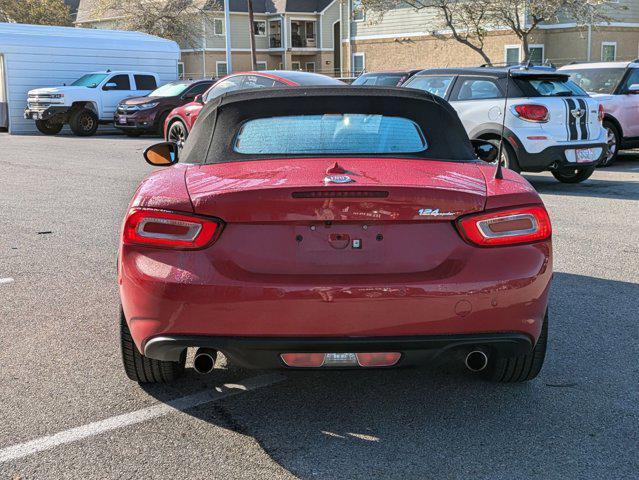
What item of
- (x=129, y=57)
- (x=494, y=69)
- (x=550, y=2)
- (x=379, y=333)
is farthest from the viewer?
(x=550, y=2)

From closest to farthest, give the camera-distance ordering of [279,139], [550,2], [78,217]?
[279,139] → [78,217] → [550,2]

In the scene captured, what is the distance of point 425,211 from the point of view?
3.44 meters

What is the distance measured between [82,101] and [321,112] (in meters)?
22.5

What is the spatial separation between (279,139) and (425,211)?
119 centimetres

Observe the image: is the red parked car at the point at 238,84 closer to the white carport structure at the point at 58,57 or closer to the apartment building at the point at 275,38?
the white carport structure at the point at 58,57

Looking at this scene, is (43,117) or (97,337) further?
(43,117)

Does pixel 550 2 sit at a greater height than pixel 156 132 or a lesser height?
greater

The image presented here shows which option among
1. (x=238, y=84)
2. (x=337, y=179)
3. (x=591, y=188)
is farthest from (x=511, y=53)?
(x=337, y=179)

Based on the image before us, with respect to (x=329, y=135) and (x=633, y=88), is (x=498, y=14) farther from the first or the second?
(x=329, y=135)

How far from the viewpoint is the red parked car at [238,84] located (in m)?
13.8

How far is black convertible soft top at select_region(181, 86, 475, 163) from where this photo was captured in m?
4.29

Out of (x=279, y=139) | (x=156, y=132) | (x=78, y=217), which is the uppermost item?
(x=279, y=139)

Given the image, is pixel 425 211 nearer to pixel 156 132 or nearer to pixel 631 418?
pixel 631 418

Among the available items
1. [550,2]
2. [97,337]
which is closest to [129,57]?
[550,2]
